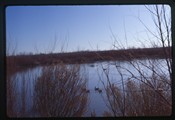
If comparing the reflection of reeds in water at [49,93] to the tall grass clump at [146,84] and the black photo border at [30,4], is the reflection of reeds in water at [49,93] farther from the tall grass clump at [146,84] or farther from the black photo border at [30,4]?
the tall grass clump at [146,84]

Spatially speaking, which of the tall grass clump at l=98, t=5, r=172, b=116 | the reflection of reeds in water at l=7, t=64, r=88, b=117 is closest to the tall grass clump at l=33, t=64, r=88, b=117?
the reflection of reeds in water at l=7, t=64, r=88, b=117

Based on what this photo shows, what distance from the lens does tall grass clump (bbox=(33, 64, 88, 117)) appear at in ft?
8.74

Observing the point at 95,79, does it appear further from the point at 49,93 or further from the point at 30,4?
the point at 30,4

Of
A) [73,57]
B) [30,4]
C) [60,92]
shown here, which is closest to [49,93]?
[60,92]

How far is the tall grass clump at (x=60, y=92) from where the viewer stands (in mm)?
2664

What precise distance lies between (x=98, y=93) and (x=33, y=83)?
1.44 feet

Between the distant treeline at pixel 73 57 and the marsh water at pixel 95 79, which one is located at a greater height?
the distant treeline at pixel 73 57

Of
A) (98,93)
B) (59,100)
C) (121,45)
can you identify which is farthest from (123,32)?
(59,100)

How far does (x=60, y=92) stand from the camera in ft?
8.90

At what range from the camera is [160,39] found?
9.14 feet

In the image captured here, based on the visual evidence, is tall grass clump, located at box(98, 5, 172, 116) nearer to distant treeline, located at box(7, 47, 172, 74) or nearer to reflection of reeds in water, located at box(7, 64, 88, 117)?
distant treeline, located at box(7, 47, 172, 74)

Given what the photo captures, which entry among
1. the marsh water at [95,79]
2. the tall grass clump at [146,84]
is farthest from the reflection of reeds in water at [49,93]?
the tall grass clump at [146,84]

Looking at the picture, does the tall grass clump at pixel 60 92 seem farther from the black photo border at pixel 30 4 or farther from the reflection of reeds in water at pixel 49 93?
the black photo border at pixel 30 4

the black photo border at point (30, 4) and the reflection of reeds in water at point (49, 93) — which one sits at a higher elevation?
the black photo border at point (30, 4)
